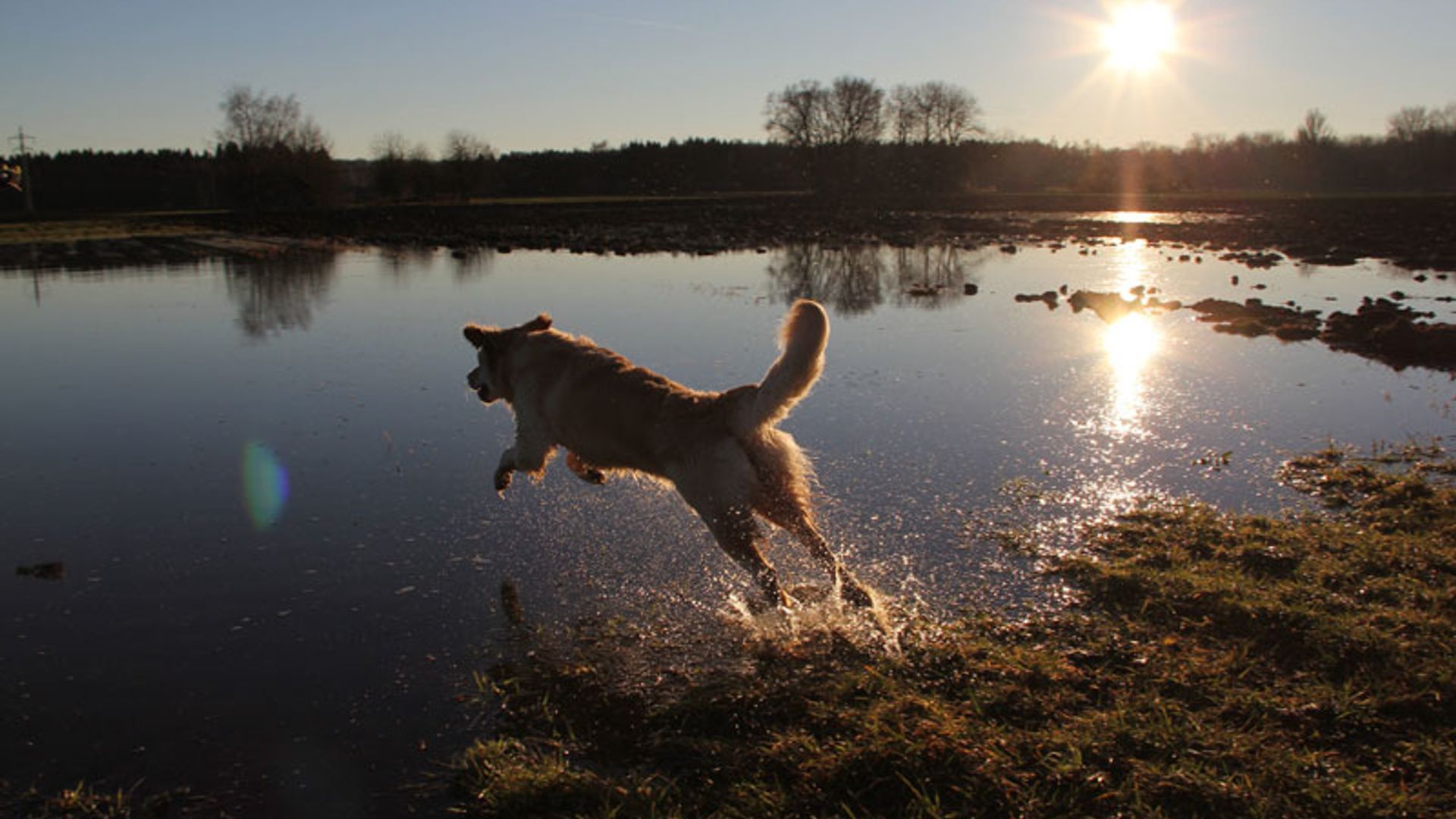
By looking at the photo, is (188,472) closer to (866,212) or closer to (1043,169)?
(866,212)

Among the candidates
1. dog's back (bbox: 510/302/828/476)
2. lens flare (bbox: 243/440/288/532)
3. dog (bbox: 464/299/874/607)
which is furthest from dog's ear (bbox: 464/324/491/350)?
lens flare (bbox: 243/440/288/532)

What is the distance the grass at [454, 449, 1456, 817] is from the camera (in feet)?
11.4

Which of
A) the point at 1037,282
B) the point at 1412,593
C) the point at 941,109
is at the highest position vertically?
the point at 941,109

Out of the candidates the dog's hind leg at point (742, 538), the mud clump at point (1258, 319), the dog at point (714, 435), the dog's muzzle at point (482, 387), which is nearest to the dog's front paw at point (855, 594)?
the dog at point (714, 435)

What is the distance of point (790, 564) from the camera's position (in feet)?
19.3

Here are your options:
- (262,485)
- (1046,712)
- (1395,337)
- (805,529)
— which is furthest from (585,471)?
(1395,337)

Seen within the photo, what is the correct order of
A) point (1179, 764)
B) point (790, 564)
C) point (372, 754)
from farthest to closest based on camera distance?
1. point (790, 564)
2. point (372, 754)
3. point (1179, 764)

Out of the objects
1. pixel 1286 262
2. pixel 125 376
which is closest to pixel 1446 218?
pixel 1286 262

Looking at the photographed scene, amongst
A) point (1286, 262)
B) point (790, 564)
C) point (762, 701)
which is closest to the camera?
point (762, 701)

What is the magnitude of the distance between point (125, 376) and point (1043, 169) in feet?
381

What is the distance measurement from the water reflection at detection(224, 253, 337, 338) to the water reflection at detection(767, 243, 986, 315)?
8660 millimetres

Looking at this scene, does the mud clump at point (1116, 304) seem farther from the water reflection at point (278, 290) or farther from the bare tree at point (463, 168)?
the bare tree at point (463, 168)

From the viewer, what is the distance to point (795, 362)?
16.0ft

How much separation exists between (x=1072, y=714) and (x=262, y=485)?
6.08 metres
